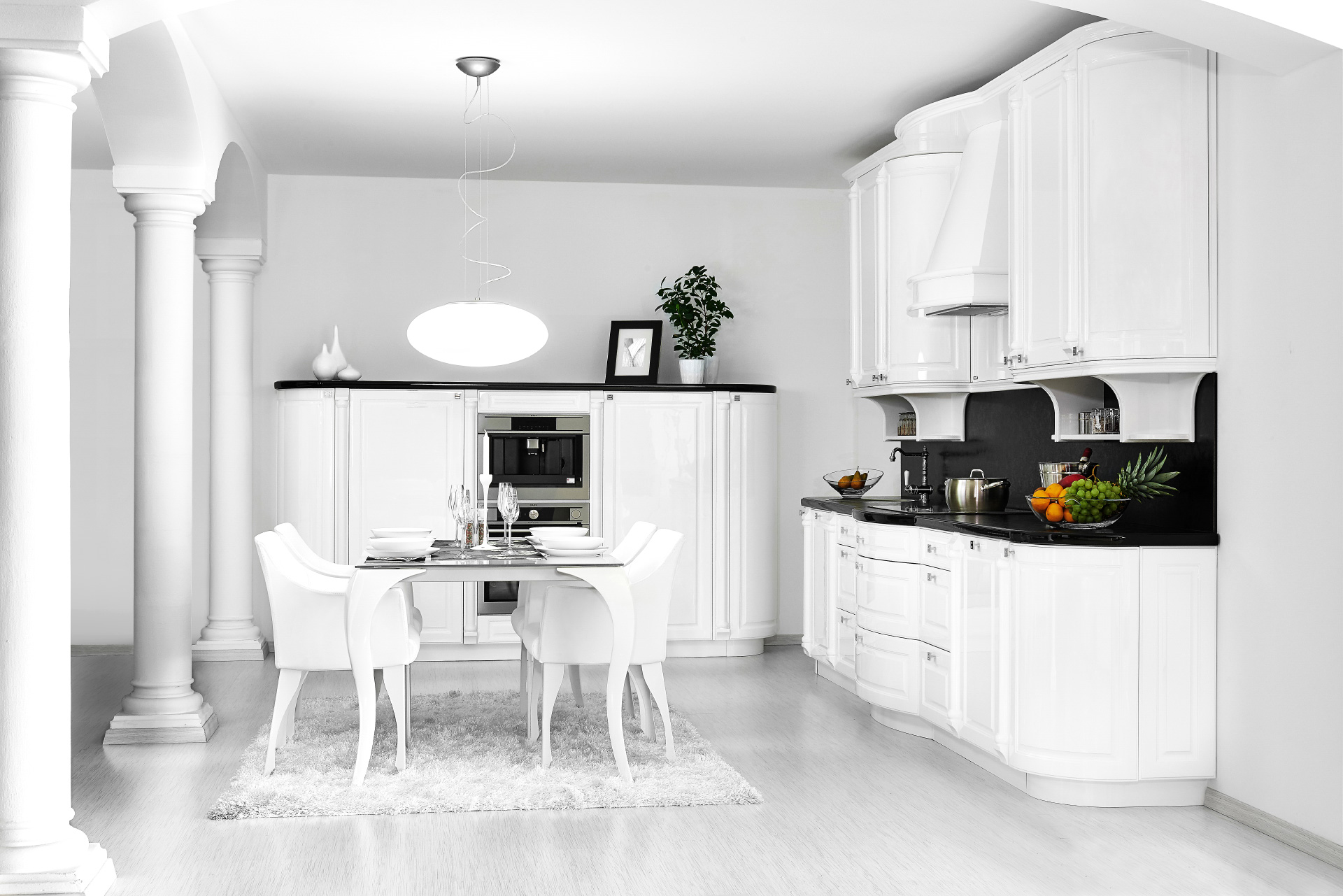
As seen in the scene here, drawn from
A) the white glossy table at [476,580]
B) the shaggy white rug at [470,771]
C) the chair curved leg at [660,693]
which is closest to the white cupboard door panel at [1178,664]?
the shaggy white rug at [470,771]

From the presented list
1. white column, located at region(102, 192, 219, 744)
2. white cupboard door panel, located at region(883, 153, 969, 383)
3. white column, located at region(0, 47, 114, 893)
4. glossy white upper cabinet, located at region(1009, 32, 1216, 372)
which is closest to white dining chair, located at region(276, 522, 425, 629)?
white column, located at region(102, 192, 219, 744)

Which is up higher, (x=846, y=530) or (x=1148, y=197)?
(x=1148, y=197)

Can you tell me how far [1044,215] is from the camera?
4.41m

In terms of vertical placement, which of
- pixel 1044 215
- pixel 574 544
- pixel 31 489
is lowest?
pixel 574 544

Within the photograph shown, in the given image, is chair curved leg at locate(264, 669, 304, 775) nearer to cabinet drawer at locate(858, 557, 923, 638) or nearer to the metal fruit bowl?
cabinet drawer at locate(858, 557, 923, 638)

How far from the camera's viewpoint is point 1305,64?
3.54 metres

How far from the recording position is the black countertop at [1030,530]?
389 cm

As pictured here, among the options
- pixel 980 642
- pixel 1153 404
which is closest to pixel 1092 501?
pixel 1153 404

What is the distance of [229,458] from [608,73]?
3.11 m

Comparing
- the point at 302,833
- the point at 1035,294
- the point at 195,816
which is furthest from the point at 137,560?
the point at 1035,294

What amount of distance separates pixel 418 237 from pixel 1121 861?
524 centimetres

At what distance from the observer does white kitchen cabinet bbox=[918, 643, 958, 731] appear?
178 inches

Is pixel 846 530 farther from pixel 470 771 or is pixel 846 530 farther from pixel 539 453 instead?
pixel 470 771

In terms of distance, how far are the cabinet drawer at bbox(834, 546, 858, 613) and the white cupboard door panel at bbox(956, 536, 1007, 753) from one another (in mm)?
984
